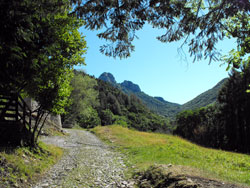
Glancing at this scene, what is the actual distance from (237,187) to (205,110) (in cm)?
7891

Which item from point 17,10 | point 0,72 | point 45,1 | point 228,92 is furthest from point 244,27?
point 228,92

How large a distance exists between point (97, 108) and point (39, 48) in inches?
3430

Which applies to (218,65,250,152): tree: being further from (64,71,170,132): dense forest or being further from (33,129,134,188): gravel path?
(33,129,134,188): gravel path

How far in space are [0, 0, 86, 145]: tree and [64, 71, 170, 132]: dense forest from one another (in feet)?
8.94

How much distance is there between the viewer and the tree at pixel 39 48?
219 inches

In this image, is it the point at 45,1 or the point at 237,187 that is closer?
the point at 237,187

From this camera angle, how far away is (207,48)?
6273 millimetres

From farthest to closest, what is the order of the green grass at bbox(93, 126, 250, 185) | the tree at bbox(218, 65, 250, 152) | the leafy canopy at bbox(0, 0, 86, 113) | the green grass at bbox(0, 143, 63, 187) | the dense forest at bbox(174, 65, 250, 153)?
the dense forest at bbox(174, 65, 250, 153), the tree at bbox(218, 65, 250, 152), the green grass at bbox(93, 126, 250, 185), the green grass at bbox(0, 143, 63, 187), the leafy canopy at bbox(0, 0, 86, 113)

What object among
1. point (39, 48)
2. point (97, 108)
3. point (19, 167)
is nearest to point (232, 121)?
point (39, 48)

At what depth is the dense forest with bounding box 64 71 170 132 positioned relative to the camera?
37250 millimetres

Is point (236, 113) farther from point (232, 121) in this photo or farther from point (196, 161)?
point (196, 161)

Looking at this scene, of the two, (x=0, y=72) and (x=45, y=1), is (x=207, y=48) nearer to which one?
(x=45, y=1)

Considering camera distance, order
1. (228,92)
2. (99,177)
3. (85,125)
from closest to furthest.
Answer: (99,177)
(228,92)
(85,125)

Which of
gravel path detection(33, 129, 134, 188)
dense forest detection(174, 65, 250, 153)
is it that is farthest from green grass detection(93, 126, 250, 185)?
dense forest detection(174, 65, 250, 153)
